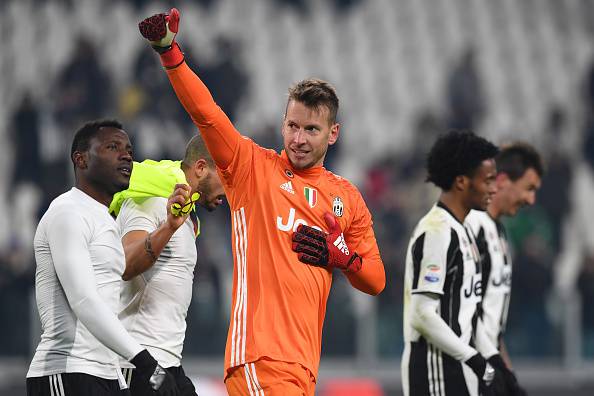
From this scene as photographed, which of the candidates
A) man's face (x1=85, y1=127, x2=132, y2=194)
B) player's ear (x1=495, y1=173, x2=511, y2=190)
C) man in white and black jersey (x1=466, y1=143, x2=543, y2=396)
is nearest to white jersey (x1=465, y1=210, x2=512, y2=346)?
man in white and black jersey (x1=466, y1=143, x2=543, y2=396)

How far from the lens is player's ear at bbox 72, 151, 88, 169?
4770mm

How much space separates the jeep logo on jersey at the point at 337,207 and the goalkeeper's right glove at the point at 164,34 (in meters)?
0.99

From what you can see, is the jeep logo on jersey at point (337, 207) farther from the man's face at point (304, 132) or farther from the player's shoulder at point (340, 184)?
the man's face at point (304, 132)

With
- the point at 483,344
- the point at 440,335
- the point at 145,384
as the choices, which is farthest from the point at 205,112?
the point at 483,344

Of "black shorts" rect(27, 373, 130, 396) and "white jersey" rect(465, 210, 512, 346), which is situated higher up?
"white jersey" rect(465, 210, 512, 346)

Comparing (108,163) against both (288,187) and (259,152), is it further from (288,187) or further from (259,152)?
(288,187)

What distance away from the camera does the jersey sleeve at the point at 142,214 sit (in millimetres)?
5273

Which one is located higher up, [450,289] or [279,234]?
[279,234]

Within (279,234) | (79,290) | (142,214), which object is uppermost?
(142,214)

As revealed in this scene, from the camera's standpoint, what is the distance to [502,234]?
7.00m

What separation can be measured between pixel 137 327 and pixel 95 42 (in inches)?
451

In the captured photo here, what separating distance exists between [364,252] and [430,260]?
0.88 m

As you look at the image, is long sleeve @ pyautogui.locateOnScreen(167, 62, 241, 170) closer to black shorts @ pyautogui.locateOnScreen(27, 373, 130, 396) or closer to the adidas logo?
the adidas logo

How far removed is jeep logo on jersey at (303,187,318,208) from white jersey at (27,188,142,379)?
2.74ft
